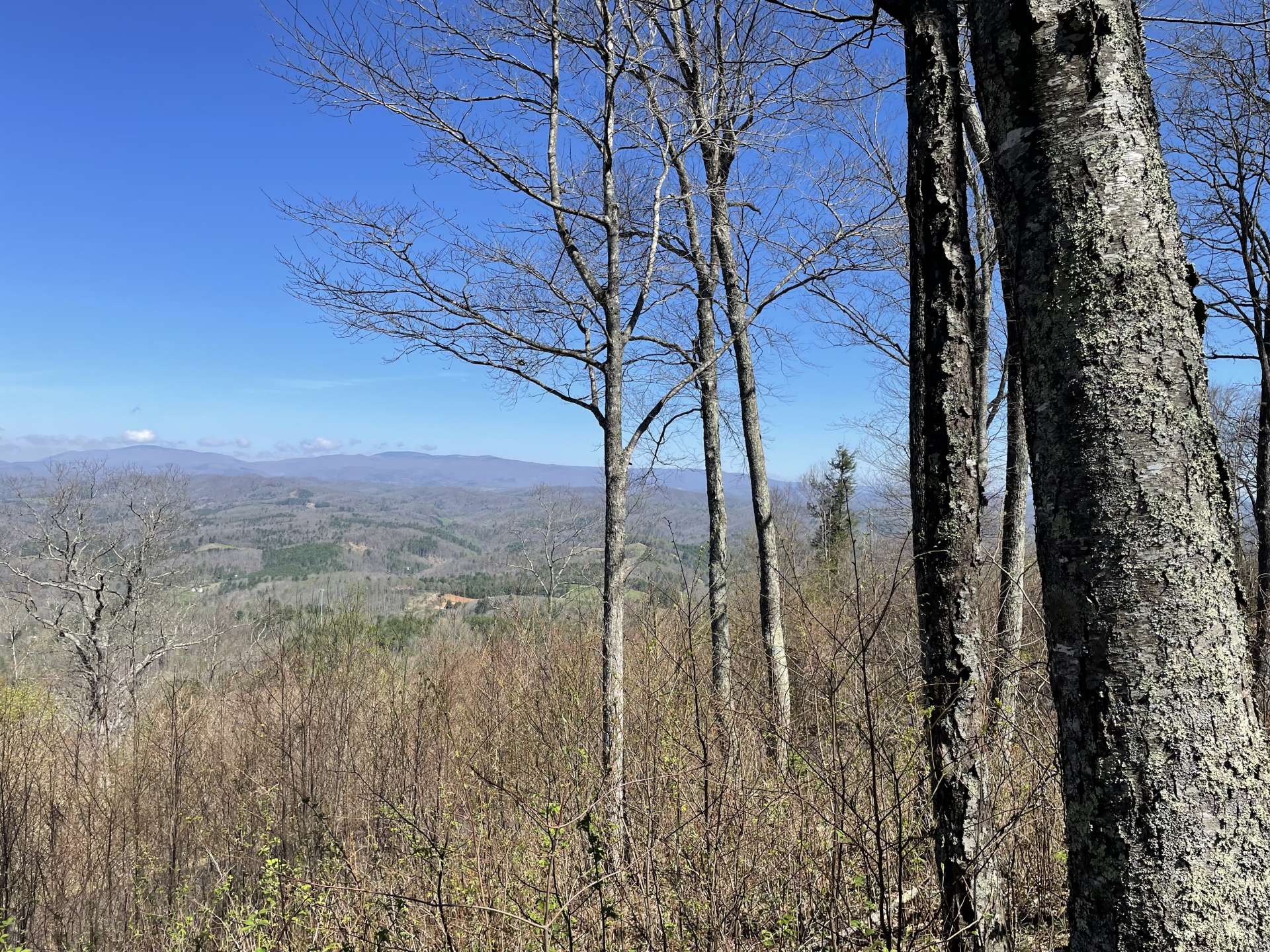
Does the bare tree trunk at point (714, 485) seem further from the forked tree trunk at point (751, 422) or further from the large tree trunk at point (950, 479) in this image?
the large tree trunk at point (950, 479)

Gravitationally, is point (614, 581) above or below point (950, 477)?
below

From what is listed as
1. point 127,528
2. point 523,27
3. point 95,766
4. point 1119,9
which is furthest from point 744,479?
point 127,528

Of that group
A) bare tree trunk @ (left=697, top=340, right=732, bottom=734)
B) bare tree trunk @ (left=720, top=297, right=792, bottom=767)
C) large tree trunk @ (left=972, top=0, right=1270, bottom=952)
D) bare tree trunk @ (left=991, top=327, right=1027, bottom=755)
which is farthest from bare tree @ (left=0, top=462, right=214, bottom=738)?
large tree trunk @ (left=972, top=0, right=1270, bottom=952)

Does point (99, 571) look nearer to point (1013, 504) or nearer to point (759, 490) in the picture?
point (759, 490)

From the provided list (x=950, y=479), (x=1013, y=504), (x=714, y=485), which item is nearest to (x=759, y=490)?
(x=714, y=485)

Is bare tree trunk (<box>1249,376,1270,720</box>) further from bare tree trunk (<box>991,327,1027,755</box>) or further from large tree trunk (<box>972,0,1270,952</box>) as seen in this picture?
large tree trunk (<box>972,0,1270,952</box>)

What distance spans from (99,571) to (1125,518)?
76.5ft

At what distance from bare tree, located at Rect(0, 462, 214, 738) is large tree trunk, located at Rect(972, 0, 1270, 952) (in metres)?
19.6

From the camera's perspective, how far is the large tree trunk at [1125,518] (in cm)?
123

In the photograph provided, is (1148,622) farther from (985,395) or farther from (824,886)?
(985,395)

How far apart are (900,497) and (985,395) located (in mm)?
8022

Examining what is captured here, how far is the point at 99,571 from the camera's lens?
1864 cm

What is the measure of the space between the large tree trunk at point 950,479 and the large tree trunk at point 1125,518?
759mm

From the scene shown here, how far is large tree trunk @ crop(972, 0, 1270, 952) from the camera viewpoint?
123 cm
